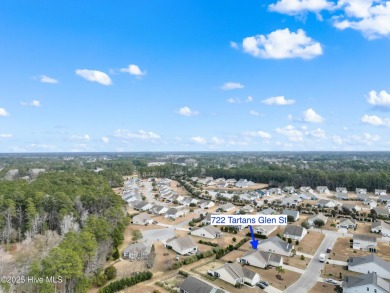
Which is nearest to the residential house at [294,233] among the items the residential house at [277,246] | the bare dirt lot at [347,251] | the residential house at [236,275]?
the bare dirt lot at [347,251]

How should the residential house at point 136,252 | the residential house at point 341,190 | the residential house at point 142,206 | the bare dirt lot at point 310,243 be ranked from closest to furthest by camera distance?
the residential house at point 136,252 → the bare dirt lot at point 310,243 → the residential house at point 142,206 → the residential house at point 341,190

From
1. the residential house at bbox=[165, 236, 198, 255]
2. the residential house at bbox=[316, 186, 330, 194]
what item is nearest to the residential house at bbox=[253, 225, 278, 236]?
the residential house at bbox=[165, 236, 198, 255]

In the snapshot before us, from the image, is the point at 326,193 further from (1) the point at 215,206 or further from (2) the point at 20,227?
(2) the point at 20,227

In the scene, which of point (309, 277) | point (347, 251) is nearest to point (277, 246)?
point (309, 277)

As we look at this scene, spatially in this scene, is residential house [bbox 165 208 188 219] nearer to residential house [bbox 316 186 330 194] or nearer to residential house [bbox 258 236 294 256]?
residential house [bbox 258 236 294 256]

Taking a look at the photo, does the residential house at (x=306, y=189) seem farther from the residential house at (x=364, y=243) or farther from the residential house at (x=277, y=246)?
the residential house at (x=277, y=246)

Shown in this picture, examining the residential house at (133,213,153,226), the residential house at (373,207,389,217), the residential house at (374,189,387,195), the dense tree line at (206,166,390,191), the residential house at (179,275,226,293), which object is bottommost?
the residential house at (133,213,153,226)
